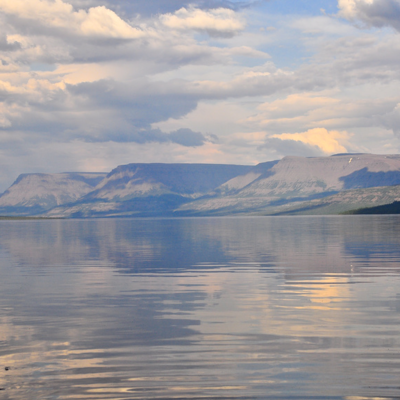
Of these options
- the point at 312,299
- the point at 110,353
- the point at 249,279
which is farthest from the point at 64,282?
the point at 110,353

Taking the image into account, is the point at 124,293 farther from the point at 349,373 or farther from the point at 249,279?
the point at 349,373

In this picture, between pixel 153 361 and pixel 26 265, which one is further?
pixel 26 265

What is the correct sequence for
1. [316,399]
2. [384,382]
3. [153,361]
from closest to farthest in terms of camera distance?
Result: 1. [316,399]
2. [384,382]
3. [153,361]

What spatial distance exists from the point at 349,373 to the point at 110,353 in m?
9.80

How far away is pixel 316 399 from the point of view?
55.3 ft

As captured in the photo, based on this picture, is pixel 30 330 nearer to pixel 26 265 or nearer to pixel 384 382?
pixel 384 382

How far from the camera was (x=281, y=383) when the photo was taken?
18281 mm

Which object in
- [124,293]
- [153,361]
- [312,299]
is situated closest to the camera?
[153,361]

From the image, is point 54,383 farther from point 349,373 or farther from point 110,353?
point 349,373

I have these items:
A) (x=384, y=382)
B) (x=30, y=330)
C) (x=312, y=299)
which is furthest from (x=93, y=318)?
(x=384, y=382)

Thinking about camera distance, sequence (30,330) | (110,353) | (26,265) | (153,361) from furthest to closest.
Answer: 1. (26,265)
2. (30,330)
3. (110,353)
4. (153,361)

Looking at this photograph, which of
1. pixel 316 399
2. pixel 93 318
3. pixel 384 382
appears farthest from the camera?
pixel 93 318

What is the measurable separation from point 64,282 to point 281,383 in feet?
103

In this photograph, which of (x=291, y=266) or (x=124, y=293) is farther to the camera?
(x=291, y=266)
